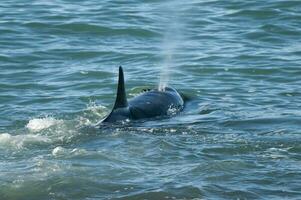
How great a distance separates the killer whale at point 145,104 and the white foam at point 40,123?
3.23 feet

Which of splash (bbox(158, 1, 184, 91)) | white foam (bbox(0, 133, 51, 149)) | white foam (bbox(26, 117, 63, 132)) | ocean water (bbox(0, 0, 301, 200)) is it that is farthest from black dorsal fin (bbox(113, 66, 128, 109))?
splash (bbox(158, 1, 184, 91))

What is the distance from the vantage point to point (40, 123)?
13.8 m

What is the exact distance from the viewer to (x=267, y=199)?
392 inches

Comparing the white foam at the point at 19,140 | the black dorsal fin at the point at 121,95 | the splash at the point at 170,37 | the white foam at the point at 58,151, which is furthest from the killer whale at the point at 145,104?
the white foam at the point at 58,151

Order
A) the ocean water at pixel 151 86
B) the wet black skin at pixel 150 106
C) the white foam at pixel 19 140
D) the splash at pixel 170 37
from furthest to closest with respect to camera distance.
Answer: the splash at pixel 170 37, the wet black skin at pixel 150 106, the white foam at pixel 19 140, the ocean water at pixel 151 86

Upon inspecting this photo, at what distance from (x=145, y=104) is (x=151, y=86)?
2775 mm

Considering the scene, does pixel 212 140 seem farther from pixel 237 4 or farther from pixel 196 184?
pixel 237 4

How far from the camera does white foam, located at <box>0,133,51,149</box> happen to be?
12.4 metres

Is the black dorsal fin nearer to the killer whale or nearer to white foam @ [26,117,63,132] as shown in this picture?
the killer whale

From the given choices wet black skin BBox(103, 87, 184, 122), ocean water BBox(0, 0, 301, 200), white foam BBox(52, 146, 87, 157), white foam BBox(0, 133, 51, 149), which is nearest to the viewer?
ocean water BBox(0, 0, 301, 200)

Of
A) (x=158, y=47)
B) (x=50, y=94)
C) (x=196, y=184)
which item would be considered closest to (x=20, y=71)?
(x=50, y=94)

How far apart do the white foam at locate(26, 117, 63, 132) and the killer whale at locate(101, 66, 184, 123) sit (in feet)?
3.23

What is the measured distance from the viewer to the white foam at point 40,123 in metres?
13.6

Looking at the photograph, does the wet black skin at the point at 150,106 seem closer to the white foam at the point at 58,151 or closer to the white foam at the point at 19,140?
the white foam at the point at 19,140
